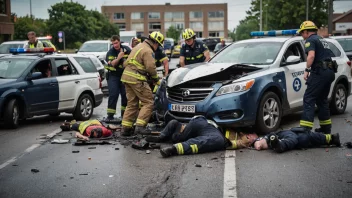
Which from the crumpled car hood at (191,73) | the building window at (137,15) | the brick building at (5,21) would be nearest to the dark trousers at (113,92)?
the crumpled car hood at (191,73)

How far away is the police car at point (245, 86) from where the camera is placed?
815 cm

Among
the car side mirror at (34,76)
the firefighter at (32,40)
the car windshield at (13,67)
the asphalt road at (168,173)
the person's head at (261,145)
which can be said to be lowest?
the asphalt road at (168,173)

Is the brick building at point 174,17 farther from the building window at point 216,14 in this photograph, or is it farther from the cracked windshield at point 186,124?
the cracked windshield at point 186,124

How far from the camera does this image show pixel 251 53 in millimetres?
9789

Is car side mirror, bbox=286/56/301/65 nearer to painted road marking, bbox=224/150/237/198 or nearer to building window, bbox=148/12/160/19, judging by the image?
painted road marking, bbox=224/150/237/198

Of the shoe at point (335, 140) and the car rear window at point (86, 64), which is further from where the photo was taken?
the car rear window at point (86, 64)

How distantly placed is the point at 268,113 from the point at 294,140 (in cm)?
137

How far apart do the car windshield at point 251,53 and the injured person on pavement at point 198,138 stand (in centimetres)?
200

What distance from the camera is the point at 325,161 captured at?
6773mm

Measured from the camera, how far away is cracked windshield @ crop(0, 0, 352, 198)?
5.80m

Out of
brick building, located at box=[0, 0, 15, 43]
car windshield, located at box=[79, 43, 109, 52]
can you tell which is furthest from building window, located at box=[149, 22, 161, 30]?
car windshield, located at box=[79, 43, 109, 52]

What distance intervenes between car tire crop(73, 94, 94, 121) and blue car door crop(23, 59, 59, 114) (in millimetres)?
603

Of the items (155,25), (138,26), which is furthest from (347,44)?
(138,26)

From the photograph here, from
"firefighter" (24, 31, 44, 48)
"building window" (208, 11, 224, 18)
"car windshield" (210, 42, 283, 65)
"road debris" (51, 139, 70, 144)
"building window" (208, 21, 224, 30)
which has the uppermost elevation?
"building window" (208, 11, 224, 18)
